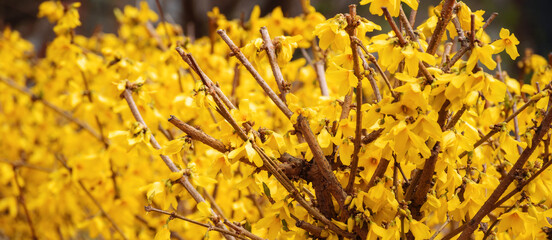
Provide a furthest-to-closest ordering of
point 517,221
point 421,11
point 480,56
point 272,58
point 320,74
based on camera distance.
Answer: point 421,11 → point 320,74 → point 272,58 → point 517,221 → point 480,56

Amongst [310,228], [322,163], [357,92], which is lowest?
[310,228]

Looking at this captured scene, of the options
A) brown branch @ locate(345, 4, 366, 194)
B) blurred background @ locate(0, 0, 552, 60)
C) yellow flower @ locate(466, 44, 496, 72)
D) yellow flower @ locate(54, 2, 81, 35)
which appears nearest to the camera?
yellow flower @ locate(466, 44, 496, 72)

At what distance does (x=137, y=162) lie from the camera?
6.80 feet

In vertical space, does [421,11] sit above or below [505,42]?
below

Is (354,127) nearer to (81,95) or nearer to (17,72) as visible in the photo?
(81,95)

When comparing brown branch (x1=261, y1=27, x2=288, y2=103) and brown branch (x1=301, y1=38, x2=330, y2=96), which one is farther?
brown branch (x1=301, y1=38, x2=330, y2=96)

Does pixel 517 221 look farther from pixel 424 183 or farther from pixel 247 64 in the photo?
pixel 247 64

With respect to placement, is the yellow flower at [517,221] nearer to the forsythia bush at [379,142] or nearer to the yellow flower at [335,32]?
the forsythia bush at [379,142]

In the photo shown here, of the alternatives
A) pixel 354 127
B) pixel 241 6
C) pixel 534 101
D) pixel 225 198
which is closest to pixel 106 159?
pixel 225 198

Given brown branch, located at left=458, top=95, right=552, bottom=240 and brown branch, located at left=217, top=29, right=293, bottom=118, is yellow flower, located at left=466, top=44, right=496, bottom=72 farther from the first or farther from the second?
brown branch, located at left=217, top=29, right=293, bottom=118

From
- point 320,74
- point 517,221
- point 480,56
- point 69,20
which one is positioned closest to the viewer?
point 480,56

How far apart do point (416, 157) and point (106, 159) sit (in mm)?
1282

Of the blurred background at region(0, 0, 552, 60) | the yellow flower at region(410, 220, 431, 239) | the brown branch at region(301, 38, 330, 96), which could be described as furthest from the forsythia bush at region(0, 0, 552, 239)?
the blurred background at region(0, 0, 552, 60)

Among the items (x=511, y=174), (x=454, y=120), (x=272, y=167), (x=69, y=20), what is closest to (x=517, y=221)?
(x=511, y=174)
